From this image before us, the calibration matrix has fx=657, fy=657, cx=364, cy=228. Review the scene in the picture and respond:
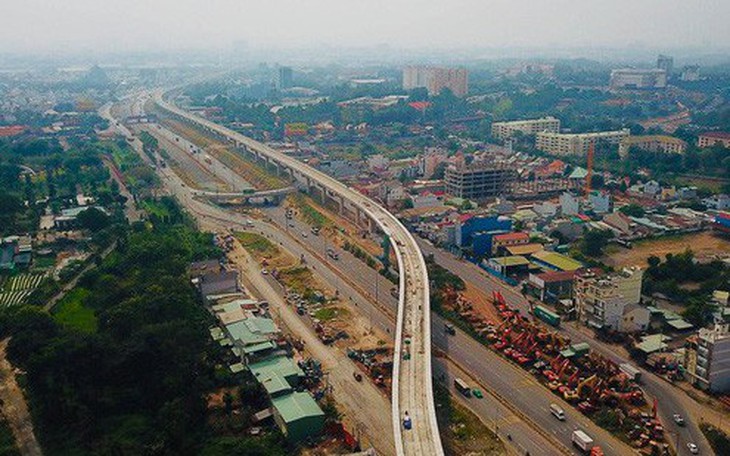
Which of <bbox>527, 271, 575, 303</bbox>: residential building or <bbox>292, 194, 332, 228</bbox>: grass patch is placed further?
<bbox>292, 194, 332, 228</bbox>: grass patch

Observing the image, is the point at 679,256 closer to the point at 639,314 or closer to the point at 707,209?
the point at 639,314

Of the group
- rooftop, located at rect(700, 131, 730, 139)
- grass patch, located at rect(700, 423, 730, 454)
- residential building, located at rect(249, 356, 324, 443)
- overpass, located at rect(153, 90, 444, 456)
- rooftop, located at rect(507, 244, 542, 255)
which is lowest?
grass patch, located at rect(700, 423, 730, 454)

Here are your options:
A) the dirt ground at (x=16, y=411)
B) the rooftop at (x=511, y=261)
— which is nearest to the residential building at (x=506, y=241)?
the rooftop at (x=511, y=261)

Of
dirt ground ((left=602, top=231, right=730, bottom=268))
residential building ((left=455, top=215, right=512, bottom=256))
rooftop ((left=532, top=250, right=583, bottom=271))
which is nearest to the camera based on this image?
rooftop ((left=532, top=250, right=583, bottom=271))

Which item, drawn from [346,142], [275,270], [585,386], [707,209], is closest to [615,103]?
[346,142]

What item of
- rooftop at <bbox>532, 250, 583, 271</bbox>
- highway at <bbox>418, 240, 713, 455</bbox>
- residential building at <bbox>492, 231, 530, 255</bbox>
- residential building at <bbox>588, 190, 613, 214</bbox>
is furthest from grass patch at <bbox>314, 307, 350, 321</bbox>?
residential building at <bbox>588, 190, 613, 214</bbox>

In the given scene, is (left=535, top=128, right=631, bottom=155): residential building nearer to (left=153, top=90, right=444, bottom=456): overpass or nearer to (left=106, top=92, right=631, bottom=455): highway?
(left=153, top=90, right=444, bottom=456): overpass

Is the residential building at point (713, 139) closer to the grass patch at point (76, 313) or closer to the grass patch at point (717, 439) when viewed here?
the grass patch at point (717, 439)
